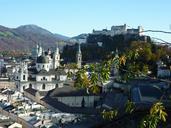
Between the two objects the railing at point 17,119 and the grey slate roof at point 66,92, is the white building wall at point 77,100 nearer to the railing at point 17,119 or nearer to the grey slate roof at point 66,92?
the grey slate roof at point 66,92

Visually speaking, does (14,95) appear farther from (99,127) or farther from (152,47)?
(99,127)

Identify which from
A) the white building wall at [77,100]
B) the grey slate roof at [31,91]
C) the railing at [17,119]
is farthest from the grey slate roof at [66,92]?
the railing at [17,119]

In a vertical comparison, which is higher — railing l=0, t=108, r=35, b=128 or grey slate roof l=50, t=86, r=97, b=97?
grey slate roof l=50, t=86, r=97, b=97

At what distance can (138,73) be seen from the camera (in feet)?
13.4

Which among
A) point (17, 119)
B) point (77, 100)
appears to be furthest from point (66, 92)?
point (17, 119)

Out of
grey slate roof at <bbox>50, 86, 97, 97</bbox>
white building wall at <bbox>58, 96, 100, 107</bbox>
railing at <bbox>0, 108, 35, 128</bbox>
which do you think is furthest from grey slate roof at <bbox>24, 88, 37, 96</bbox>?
railing at <bbox>0, 108, 35, 128</bbox>

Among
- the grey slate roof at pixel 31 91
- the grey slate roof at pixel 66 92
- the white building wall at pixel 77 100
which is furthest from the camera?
the grey slate roof at pixel 31 91

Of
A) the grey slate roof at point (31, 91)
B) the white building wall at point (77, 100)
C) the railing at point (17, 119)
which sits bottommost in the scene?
the white building wall at point (77, 100)

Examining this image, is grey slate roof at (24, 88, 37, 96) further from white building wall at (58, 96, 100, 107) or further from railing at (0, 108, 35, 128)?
railing at (0, 108, 35, 128)

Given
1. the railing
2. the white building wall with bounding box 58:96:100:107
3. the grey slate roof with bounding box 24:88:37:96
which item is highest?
the grey slate roof with bounding box 24:88:37:96

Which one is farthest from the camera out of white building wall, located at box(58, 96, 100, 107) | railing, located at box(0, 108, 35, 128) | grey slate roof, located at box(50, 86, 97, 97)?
white building wall, located at box(58, 96, 100, 107)

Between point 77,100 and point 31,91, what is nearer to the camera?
point 77,100

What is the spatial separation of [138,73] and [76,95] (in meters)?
35.6

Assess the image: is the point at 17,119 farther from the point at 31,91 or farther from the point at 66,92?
the point at 31,91
